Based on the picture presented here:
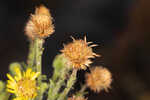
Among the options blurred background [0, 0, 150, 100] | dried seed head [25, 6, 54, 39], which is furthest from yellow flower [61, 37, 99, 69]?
blurred background [0, 0, 150, 100]

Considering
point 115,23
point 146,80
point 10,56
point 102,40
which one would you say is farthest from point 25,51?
point 146,80

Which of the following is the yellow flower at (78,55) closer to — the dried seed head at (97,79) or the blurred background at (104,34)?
the dried seed head at (97,79)

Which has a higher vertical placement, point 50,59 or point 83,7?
point 83,7

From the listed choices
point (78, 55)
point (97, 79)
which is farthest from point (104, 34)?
point (78, 55)

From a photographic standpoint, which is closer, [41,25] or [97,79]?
[41,25]

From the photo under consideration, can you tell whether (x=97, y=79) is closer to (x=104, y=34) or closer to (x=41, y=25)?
(x=41, y=25)

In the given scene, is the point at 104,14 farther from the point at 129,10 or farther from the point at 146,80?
the point at 146,80
